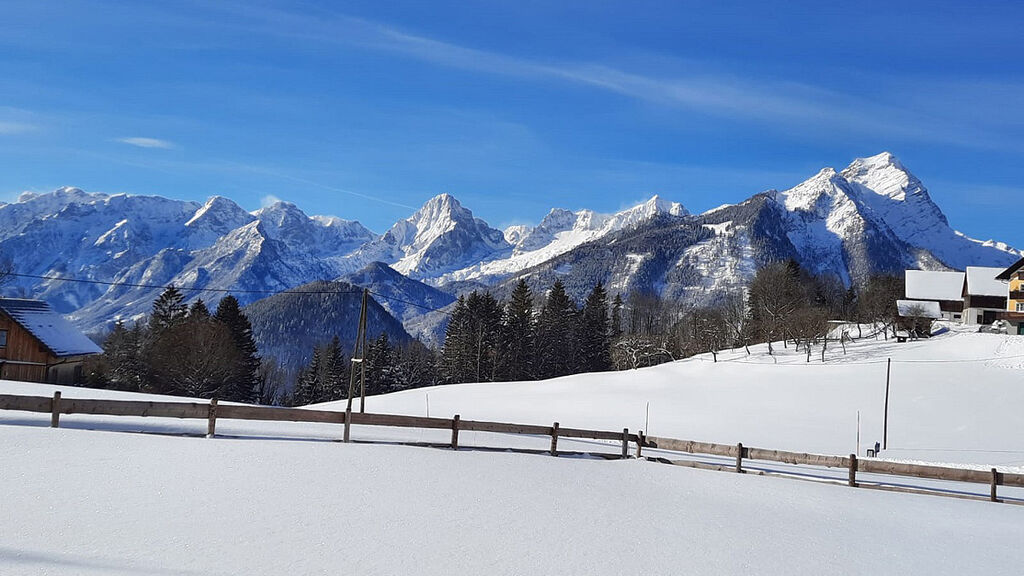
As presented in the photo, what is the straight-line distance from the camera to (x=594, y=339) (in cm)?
8650

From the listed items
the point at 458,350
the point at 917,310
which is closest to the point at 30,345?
the point at 458,350

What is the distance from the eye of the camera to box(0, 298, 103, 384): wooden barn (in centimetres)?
4353

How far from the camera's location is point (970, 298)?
84312 millimetres

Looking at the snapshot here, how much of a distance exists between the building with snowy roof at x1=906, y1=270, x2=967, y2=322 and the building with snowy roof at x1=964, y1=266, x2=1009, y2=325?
156 inches

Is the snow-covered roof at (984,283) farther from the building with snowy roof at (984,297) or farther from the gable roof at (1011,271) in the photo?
the gable roof at (1011,271)

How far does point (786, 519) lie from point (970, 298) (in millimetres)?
89066

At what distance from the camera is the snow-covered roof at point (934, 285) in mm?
91156

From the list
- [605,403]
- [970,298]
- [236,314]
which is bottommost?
[605,403]

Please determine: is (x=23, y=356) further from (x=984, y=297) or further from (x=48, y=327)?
(x=984, y=297)

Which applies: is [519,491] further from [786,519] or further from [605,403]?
A: [605,403]

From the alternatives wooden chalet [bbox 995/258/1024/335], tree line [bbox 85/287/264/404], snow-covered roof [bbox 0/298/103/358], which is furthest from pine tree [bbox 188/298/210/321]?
wooden chalet [bbox 995/258/1024/335]

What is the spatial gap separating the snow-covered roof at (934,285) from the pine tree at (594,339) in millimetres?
41859

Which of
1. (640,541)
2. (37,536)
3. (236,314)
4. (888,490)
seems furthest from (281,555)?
(236,314)

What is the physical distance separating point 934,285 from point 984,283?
9324 millimetres
